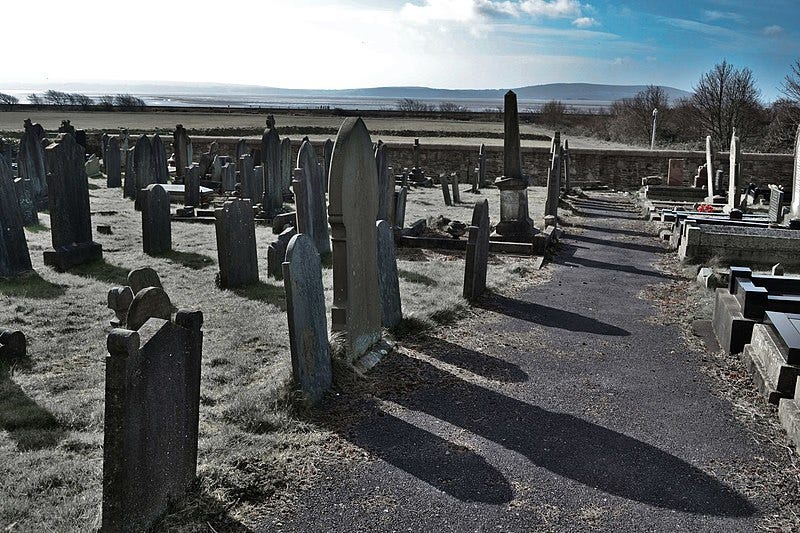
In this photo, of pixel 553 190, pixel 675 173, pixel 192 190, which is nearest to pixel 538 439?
pixel 553 190

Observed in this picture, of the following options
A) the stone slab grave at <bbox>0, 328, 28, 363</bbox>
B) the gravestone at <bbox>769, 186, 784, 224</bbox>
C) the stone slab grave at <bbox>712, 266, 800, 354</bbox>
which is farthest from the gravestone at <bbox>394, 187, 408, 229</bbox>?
the stone slab grave at <bbox>0, 328, 28, 363</bbox>

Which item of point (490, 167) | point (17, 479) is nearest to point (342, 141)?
point (17, 479)

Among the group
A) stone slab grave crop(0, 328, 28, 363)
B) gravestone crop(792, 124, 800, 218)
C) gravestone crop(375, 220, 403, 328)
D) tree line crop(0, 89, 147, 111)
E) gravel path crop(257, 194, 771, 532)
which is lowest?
gravel path crop(257, 194, 771, 532)

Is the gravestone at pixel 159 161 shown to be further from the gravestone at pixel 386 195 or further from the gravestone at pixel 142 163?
the gravestone at pixel 386 195

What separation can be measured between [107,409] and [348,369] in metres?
2.81

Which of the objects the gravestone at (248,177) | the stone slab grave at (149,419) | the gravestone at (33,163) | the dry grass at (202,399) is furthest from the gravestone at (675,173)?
the stone slab grave at (149,419)

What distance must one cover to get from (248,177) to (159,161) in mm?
4939

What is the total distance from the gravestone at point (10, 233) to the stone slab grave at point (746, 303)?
883cm

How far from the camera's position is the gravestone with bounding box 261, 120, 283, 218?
15.4 meters

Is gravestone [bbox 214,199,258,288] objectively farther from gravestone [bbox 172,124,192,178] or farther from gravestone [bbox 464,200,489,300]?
gravestone [bbox 172,124,192,178]

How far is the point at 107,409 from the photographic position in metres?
3.21

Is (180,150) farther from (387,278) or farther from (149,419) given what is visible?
(149,419)

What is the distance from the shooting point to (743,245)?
37.1ft

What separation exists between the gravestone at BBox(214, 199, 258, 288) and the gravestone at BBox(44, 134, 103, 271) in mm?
2447
